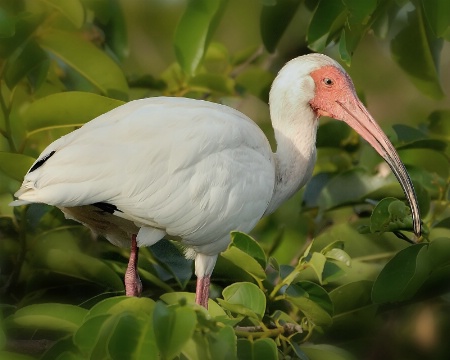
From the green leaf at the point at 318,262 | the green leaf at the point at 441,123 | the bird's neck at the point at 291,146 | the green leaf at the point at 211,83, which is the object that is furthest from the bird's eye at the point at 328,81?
the green leaf at the point at 318,262

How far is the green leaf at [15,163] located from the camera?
382 cm

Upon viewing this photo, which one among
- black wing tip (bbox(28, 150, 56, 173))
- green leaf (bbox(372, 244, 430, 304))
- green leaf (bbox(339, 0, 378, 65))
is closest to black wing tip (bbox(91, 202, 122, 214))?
black wing tip (bbox(28, 150, 56, 173))

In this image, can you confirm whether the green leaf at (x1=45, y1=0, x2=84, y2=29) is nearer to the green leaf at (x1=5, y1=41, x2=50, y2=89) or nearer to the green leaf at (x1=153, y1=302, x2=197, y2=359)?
the green leaf at (x1=5, y1=41, x2=50, y2=89)

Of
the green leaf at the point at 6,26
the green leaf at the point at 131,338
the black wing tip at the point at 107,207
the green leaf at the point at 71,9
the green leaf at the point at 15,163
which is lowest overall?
the green leaf at the point at 15,163

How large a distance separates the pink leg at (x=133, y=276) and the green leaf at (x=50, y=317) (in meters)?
0.49

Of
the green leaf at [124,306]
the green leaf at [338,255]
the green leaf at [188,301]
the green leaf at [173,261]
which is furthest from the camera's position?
the green leaf at [173,261]

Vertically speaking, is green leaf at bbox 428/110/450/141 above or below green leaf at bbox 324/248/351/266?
below

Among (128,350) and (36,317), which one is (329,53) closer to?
(36,317)

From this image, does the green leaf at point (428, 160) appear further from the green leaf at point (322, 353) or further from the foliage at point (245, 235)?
the green leaf at point (322, 353)

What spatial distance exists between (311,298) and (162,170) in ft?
1.97

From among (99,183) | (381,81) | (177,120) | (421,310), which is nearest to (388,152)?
(421,310)

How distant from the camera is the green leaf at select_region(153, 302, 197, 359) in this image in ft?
9.39

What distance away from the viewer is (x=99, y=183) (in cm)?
358

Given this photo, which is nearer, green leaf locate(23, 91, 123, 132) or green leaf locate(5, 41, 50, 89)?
green leaf locate(23, 91, 123, 132)
